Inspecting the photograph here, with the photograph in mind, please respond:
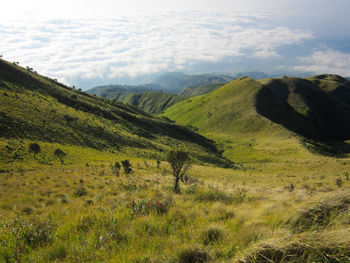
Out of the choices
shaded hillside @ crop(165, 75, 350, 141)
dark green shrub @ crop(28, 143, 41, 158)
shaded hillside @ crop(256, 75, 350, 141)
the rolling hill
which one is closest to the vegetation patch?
dark green shrub @ crop(28, 143, 41, 158)

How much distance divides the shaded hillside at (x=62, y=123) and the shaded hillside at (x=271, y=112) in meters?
37.3

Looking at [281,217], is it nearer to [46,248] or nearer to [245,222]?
[245,222]

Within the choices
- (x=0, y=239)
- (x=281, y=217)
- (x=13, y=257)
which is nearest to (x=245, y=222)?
(x=281, y=217)

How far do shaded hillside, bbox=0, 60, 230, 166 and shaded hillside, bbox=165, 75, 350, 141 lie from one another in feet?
122

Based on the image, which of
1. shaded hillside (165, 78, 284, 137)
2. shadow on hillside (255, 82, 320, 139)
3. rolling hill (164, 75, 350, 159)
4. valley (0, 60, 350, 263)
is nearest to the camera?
valley (0, 60, 350, 263)

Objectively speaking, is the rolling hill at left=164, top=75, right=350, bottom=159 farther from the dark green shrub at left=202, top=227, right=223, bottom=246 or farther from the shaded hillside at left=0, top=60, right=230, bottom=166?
the dark green shrub at left=202, top=227, right=223, bottom=246

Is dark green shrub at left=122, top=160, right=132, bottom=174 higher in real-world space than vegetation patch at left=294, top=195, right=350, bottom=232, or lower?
lower

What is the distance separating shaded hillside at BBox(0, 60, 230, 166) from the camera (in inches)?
1868

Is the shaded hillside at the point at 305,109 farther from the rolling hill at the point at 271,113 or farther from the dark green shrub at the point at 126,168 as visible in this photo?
the dark green shrub at the point at 126,168

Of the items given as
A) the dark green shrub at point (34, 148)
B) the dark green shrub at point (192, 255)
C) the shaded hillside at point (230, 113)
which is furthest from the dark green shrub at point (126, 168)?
the shaded hillside at point (230, 113)

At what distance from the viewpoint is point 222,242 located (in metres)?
3.64

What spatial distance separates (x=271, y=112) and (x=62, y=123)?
12036 cm

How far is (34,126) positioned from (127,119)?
156 feet

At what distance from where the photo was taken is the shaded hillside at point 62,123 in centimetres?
4744
